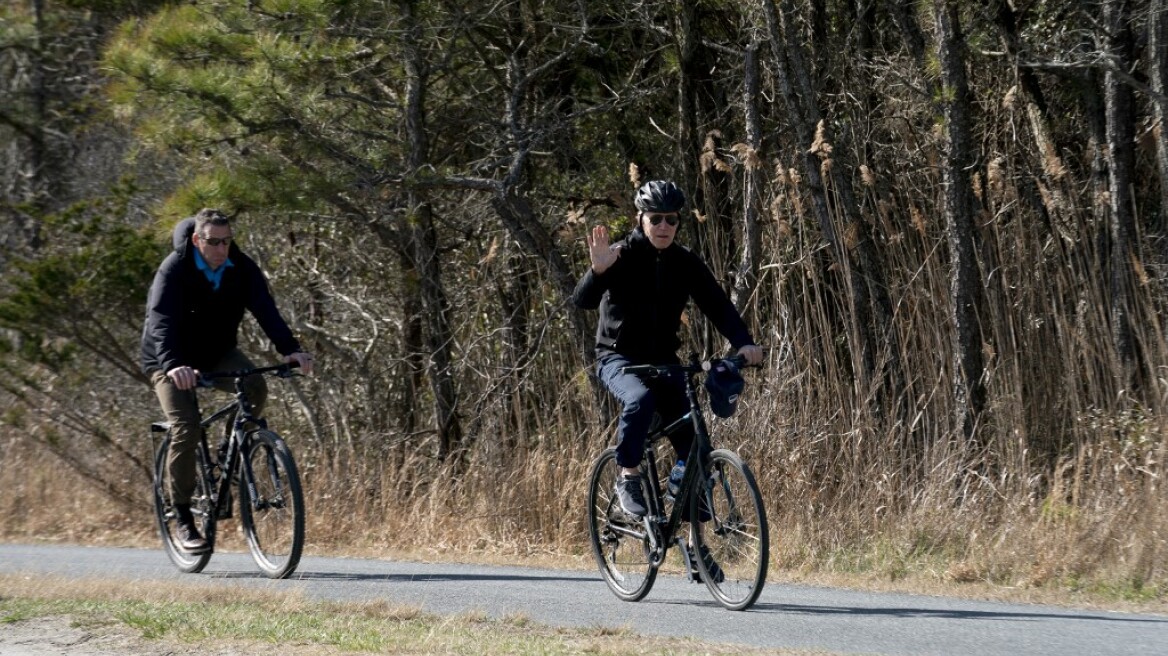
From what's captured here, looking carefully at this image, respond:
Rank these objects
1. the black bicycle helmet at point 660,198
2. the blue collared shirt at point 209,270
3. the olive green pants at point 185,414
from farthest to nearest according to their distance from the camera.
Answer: the olive green pants at point 185,414 < the blue collared shirt at point 209,270 < the black bicycle helmet at point 660,198

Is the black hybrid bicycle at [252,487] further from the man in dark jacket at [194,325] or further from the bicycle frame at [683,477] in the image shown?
the bicycle frame at [683,477]

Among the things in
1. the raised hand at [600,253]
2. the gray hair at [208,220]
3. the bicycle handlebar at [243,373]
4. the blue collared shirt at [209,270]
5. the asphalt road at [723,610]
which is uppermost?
the gray hair at [208,220]

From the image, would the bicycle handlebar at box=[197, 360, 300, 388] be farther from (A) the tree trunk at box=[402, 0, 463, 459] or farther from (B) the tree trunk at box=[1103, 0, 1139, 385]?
(B) the tree trunk at box=[1103, 0, 1139, 385]

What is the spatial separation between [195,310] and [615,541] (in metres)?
2.93

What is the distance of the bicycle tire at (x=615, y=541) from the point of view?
7.36 metres

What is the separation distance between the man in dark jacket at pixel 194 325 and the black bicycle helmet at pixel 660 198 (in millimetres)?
2575

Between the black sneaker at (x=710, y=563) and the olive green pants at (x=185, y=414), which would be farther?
the olive green pants at (x=185, y=414)

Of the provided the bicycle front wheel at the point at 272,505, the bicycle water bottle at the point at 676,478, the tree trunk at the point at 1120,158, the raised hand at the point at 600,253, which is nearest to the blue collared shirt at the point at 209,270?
the bicycle front wheel at the point at 272,505

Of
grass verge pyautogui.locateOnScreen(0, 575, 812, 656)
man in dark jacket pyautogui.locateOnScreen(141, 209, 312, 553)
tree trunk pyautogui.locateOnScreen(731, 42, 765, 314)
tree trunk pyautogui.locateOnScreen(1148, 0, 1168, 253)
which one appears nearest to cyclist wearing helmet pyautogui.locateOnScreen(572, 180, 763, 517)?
grass verge pyautogui.locateOnScreen(0, 575, 812, 656)

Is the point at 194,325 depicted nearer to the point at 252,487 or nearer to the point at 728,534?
the point at 252,487

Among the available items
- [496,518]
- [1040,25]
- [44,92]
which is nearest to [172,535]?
[496,518]

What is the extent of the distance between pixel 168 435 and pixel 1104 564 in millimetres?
5613

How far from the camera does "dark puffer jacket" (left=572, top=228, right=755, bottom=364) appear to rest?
23.5 ft

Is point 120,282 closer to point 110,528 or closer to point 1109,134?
point 110,528
